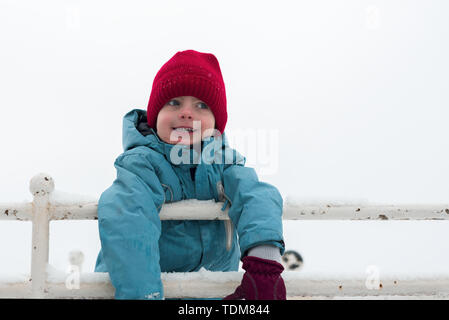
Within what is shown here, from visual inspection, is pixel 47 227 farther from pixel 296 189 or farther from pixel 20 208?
pixel 296 189

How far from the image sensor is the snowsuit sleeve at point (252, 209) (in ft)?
4.11

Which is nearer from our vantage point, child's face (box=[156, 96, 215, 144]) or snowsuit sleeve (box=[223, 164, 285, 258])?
snowsuit sleeve (box=[223, 164, 285, 258])

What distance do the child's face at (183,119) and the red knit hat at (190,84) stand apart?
0.03 m

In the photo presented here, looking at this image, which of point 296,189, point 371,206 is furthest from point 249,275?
point 296,189

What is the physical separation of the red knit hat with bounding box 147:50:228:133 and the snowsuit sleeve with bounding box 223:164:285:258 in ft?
1.25

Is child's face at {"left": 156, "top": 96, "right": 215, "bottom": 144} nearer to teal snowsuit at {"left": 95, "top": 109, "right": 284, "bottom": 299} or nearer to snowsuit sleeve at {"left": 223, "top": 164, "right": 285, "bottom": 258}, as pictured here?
teal snowsuit at {"left": 95, "top": 109, "right": 284, "bottom": 299}

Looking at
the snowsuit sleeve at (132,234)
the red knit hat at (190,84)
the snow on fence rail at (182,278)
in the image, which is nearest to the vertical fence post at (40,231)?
the snow on fence rail at (182,278)

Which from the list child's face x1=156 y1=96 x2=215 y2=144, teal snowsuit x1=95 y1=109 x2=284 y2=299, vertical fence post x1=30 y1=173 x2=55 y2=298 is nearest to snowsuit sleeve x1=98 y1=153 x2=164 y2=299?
teal snowsuit x1=95 y1=109 x2=284 y2=299

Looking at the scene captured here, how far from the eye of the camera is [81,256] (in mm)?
5340

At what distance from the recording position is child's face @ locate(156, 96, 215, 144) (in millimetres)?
1593

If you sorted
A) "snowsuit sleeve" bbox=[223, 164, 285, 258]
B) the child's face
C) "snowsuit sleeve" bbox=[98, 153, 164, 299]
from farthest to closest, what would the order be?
the child's face → "snowsuit sleeve" bbox=[223, 164, 285, 258] → "snowsuit sleeve" bbox=[98, 153, 164, 299]

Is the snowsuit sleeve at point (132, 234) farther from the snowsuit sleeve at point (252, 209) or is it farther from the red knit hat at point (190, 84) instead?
the red knit hat at point (190, 84)

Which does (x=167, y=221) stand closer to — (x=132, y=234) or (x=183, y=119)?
(x=132, y=234)
